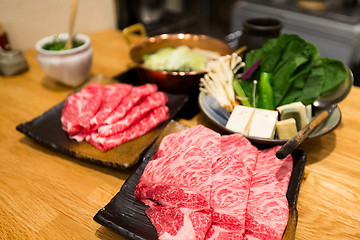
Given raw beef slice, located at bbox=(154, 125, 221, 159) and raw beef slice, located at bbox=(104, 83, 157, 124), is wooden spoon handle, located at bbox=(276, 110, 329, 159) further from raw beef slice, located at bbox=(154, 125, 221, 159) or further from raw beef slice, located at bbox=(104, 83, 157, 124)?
raw beef slice, located at bbox=(104, 83, 157, 124)

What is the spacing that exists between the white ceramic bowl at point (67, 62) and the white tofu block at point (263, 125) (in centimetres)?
125

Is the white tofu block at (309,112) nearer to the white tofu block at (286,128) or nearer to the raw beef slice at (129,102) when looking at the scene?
the white tofu block at (286,128)

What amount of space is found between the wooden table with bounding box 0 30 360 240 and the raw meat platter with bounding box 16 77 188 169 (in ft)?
0.21

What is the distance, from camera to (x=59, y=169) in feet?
4.76

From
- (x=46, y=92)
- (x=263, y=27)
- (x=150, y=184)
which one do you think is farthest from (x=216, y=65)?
(x=46, y=92)

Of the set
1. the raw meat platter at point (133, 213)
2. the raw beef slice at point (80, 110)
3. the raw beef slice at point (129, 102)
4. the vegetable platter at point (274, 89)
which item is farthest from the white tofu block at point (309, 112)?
the raw beef slice at point (80, 110)

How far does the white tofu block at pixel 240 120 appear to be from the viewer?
4.71ft

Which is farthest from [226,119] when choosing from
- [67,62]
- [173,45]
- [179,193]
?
[67,62]

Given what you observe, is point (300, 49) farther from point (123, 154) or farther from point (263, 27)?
point (123, 154)

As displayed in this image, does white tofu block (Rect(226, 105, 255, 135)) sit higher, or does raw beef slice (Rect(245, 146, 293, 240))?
white tofu block (Rect(226, 105, 255, 135))

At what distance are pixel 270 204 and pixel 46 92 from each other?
1716 mm

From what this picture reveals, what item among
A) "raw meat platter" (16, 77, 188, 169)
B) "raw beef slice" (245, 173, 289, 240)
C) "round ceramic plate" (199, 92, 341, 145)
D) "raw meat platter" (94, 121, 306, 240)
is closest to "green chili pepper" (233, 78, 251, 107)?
"round ceramic plate" (199, 92, 341, 145)

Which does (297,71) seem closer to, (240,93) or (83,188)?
(240,93)

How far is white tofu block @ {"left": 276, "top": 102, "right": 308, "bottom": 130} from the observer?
1460 mm
